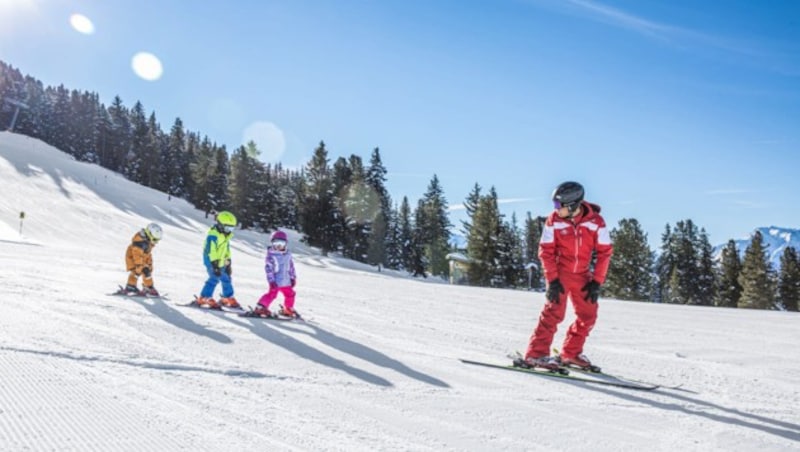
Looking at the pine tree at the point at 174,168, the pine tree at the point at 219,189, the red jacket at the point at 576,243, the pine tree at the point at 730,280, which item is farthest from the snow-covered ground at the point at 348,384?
the pine tree at the point at 174,168

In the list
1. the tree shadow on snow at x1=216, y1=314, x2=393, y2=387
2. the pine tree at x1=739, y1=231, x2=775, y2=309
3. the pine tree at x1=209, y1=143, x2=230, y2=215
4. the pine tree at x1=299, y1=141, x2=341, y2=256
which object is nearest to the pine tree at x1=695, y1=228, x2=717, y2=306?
the pine tree at x1=739, y1=231, x2=775, y2=309

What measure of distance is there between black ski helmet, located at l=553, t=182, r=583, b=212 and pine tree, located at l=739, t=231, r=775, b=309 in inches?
2053

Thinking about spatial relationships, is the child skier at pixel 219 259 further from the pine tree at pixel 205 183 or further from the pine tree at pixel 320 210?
the pine tree at pixel 205 183

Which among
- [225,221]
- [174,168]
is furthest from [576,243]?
[174,168]

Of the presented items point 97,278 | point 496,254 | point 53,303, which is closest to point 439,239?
point 496,254

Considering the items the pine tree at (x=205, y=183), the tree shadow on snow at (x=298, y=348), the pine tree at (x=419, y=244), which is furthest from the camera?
the pine tree at (x=205, y=183)

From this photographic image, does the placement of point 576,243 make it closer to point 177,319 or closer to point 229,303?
point 177,319

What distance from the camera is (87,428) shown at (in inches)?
99.5

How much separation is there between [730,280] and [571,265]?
57.4 m

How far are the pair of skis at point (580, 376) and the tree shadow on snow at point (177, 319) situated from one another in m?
2.80

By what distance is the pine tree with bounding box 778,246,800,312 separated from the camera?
165 feet

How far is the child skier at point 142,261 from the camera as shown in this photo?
939 cm

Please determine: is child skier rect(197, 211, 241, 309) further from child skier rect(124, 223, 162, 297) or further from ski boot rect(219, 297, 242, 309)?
child skier rect(124, 223, 162, 297)

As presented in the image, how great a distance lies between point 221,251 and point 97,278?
4.47 metres
